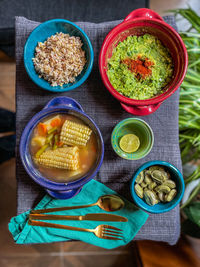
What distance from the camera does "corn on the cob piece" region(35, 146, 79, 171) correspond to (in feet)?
3.24

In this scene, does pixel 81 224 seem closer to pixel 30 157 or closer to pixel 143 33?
Result: pixel 30 157

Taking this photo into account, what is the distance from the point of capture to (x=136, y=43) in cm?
103

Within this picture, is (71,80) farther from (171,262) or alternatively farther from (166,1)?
(166,1)

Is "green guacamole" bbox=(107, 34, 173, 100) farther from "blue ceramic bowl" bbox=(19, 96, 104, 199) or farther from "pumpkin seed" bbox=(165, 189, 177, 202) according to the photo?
"pumpkin seed" bbox=(165, 189, 177, 202)

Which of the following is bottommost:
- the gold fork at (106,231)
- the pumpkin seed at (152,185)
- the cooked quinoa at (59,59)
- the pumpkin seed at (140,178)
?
the gold fork at (106,231)

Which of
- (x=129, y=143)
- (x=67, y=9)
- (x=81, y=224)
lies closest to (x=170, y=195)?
(x=129, y=143)

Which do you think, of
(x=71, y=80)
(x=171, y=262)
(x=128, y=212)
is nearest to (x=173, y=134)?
(x=128, y=212)

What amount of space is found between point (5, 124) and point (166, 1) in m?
1.55

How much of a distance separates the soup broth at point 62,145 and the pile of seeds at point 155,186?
213mm

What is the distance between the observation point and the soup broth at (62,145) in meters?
1.01

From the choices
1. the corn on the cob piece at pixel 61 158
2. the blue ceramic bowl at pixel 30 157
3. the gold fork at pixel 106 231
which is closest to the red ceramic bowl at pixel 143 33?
the blue ceramic bowl at pixel 30 157

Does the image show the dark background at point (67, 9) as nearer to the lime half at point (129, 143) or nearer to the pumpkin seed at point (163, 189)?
the lime half at point (129, 143)

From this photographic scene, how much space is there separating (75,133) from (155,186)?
15.3 inches

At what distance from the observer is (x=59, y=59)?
101 cm
